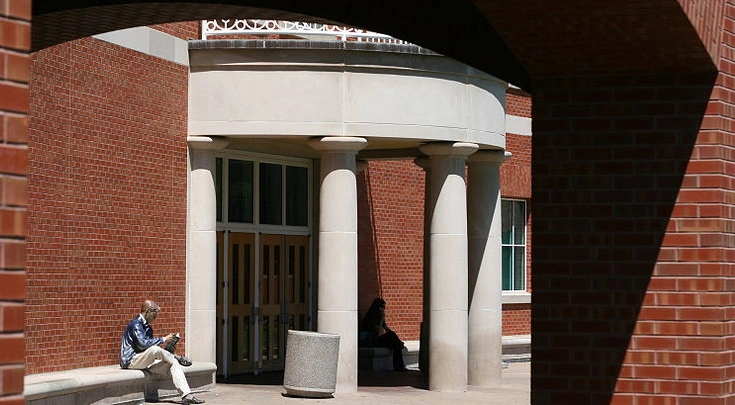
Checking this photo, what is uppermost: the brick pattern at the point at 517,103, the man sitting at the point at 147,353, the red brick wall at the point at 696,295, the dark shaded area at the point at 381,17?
the brick pattern at the point at 517,103

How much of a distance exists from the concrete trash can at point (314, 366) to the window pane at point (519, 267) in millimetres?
11424

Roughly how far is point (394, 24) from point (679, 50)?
5.37ft

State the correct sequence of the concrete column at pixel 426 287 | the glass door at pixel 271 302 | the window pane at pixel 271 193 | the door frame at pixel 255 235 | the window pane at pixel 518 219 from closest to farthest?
the concrete column at pixel 426 287
the door frame at pixel 255 235
the window pane at pixel 271 193
the glass door at pixel 271 302
the window pane at pixel 518 219

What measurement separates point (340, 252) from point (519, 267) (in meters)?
10.8

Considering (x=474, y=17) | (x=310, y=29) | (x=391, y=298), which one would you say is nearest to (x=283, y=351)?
(x=391, y=298)

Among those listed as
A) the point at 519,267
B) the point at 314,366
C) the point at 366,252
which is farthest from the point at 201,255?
the point at 519,267

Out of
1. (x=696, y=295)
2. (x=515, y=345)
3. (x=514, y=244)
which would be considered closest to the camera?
(x=696, y=295)

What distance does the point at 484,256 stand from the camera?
78.4ft

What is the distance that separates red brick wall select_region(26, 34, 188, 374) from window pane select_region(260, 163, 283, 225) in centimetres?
359

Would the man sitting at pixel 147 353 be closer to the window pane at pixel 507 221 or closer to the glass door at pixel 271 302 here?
the glass door at pixel 271 302

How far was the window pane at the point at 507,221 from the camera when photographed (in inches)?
1212

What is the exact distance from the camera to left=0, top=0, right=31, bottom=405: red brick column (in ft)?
10.6

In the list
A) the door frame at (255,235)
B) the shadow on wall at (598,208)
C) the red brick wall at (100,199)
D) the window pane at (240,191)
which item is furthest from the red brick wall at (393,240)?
the shadow on wall at (598,208)

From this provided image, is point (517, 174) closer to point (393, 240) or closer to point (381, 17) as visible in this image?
point (393, 240)
